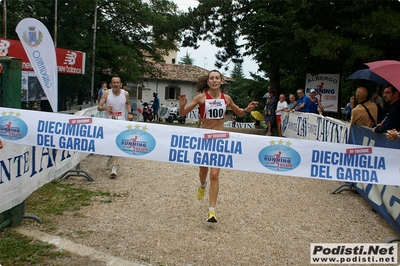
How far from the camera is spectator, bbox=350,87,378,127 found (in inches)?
279

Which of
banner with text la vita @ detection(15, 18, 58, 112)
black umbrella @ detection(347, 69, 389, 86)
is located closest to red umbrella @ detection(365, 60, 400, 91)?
black umbrella @ detection(347, 69, 389, 86)

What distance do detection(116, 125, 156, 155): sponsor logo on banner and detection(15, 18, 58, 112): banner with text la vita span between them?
8.05 ft

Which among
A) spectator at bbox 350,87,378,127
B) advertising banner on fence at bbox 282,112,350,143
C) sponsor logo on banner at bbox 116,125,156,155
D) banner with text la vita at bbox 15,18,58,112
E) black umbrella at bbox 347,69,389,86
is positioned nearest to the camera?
sponsor logo on banner at bbox 116,125,156,155

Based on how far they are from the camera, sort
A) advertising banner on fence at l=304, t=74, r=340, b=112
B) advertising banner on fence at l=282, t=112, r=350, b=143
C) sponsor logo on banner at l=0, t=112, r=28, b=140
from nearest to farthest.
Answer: sponsor logo on banner at l=0, t=112, r=28, b=140 → advertising banner on fence at l=282, t=112, r=350, b=143 → advertising banner on fence at l=304, t=74, r=340, b=112

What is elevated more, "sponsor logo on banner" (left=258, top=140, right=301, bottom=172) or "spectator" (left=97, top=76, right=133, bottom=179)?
"spectator" (left=97, top=76, right=133, bottom=179)

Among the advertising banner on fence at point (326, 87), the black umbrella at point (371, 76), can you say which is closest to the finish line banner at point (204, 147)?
the black umbrella at point (371, 76)

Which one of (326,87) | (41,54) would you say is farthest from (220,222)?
(326,87)

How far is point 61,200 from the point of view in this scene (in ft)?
20.5

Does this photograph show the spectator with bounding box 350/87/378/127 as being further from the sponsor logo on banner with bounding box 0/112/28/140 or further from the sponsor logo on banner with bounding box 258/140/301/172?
the sponsor logo on banner with bounding box 0/112/28/140

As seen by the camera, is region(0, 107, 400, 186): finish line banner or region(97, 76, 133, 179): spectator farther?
region(97, 76, 133, 179): spectator

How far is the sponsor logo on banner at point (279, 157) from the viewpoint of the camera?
187 inches

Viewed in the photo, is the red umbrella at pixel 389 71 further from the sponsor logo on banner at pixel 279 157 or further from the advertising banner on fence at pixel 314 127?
the advertising banner on fence at pixel 314 127

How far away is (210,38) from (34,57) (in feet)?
54.0

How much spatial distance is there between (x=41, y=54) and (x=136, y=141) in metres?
3.07
